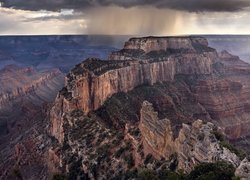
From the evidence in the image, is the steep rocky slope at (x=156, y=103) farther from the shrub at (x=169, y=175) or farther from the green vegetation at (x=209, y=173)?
the green vegetation at (x=209, y=173)

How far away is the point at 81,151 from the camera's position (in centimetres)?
9756

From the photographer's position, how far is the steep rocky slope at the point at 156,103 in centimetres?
7288

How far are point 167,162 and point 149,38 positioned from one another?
108 m

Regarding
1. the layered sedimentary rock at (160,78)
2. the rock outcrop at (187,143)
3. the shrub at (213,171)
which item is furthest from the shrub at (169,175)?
the layered sedimentary rock at (160,78)

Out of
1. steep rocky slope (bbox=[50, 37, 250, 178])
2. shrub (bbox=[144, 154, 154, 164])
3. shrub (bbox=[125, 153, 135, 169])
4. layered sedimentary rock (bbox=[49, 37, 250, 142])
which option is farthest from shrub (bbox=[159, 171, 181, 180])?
layered sedimentary rock (bbox=[49, 37, 250, 142])

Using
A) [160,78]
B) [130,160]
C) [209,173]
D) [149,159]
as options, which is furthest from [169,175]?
[160,78]

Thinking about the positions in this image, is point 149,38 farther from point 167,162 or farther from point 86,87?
point 167,162

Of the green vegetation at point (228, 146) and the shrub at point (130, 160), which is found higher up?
the green vegetation at point (228, 146)

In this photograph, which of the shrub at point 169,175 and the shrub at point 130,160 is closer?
the shrub at point 169,175

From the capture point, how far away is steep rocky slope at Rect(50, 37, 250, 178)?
7288 cm

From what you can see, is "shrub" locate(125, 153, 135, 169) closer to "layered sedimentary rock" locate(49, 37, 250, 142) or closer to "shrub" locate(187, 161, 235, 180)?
"shrub" locate(187, 161, 235, 180)

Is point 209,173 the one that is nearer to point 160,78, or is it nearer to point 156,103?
point 156,103

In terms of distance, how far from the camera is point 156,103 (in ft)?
449

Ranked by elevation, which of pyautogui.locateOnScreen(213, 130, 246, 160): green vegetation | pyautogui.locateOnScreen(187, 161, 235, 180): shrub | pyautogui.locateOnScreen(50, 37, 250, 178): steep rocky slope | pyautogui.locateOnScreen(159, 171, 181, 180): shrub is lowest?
pyautogui.locateOnScreen(50, 37, 250, 178): steep rocky slope
